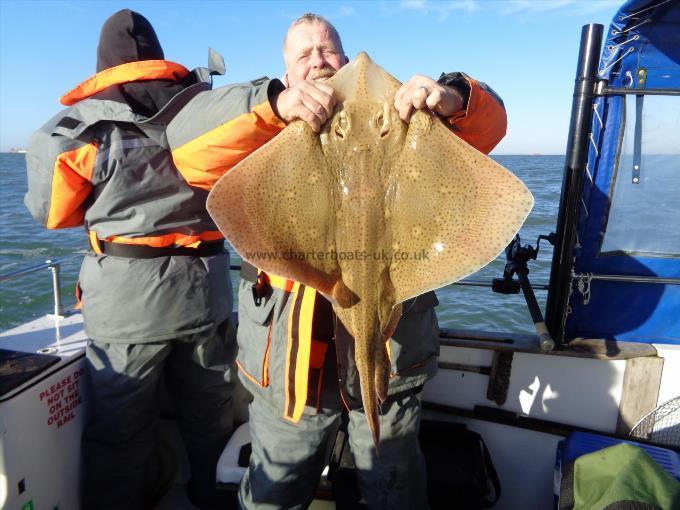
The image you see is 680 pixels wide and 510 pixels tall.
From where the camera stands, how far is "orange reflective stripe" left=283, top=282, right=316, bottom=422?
7.34 feet

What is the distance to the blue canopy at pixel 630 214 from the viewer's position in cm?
356

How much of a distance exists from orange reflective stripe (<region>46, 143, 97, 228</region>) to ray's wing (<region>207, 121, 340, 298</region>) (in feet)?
4.66

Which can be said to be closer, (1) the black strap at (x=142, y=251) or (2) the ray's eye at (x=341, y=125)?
(2) the ray's eye at (x=341, y=125)

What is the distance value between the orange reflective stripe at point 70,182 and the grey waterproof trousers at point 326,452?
64.1 inches

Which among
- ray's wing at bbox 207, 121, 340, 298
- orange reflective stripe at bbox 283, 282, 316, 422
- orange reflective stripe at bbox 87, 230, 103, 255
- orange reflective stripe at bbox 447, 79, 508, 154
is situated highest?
orange reflective stripe at bbox 447, 79, 508, 154

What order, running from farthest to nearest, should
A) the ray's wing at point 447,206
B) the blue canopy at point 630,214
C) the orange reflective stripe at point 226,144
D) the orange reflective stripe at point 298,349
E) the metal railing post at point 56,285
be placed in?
the metal railing post at point 56,285 < the blue canopy at point 630,214 < the orange reflective stripe at point 298,349 < the orange reflective stripe at point 226,144 < the ray's wing at point 447,206

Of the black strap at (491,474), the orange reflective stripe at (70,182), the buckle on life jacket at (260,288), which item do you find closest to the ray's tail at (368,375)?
the buckle on life jacket at (260,288)

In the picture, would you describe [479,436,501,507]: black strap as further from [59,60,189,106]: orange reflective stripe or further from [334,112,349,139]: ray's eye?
[59,60,189,106]: orange reflective stripe

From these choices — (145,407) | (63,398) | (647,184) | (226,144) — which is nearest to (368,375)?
(226,144)

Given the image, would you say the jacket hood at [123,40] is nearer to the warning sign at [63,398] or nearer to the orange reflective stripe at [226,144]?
the orange reflective stripe at [226,144]

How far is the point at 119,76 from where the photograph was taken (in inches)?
111

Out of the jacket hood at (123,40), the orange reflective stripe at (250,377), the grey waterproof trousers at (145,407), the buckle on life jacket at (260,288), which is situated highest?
the jacket hood at (123,40)

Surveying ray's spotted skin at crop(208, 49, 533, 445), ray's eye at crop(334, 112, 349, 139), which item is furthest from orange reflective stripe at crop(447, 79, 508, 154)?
ray's eye at crop(334, 112, 349, 139)

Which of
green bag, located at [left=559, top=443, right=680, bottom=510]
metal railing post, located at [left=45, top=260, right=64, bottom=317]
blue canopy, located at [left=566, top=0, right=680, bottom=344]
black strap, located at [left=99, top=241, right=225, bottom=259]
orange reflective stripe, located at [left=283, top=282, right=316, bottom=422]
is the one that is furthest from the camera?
metal railing post, located at [left=45, top=260, right=64, bottom=317]
